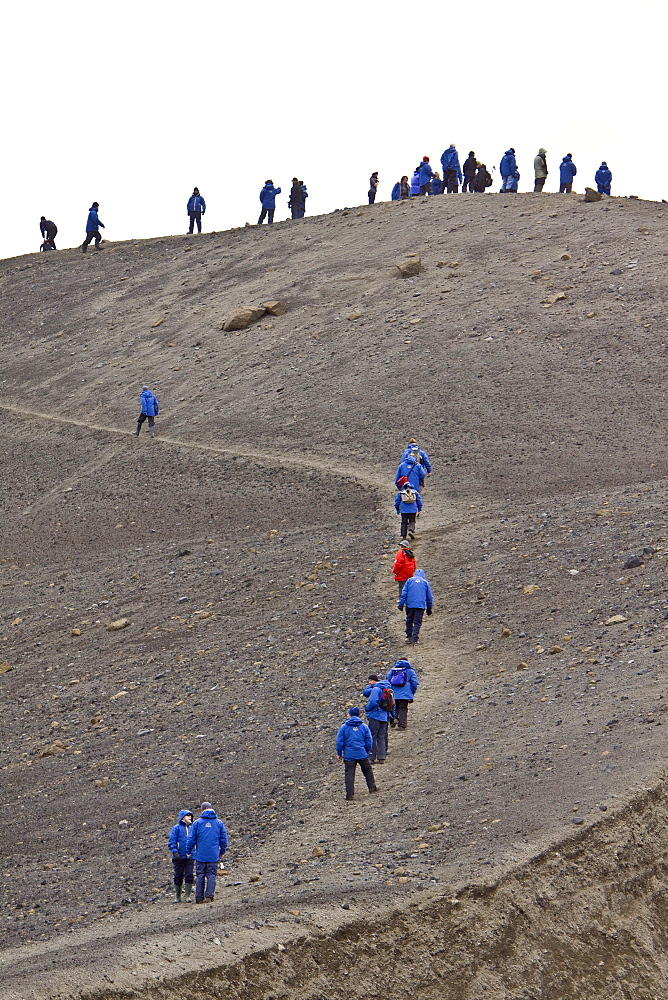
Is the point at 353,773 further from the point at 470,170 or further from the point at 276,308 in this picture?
the point at 470,170

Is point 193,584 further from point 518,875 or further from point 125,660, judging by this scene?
point 518,875

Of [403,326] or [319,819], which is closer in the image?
[319,819]

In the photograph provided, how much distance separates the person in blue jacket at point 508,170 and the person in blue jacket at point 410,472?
24.0 meters

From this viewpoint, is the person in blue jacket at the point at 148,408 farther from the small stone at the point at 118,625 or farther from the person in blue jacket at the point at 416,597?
the person in blue jacket at the point at 416,597

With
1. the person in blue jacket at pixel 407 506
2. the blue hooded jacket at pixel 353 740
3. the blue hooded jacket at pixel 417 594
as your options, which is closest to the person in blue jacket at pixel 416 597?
the blue hooded jacket at pixel 417 594

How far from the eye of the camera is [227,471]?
3269 cm

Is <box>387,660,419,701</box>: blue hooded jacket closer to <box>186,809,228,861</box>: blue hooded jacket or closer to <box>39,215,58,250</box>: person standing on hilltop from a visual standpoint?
<box>186,809,228,861</box>: blue hooded jacket

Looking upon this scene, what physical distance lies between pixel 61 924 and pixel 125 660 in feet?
29.9

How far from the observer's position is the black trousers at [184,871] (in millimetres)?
14531

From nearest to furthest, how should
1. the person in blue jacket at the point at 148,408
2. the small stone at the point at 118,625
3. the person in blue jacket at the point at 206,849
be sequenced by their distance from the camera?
the person in blue jacket at the point at 206,849 < the small stone at the point at 118,625 < the person in blue jacket at the point at 148,408

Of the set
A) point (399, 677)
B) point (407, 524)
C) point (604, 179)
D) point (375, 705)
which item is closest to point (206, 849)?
point (375, 705)

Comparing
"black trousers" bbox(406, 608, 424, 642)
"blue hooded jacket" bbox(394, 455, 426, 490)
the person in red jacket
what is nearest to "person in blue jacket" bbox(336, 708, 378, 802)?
"black trousers" bbox(406, 608, 424, 642)

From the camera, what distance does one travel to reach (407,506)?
25000 mm

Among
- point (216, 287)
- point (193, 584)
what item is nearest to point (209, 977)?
point (193, 584)
